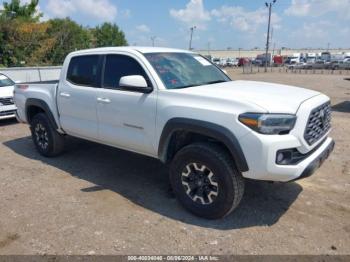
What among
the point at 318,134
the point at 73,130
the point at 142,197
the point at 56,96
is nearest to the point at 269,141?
the point at 318,134

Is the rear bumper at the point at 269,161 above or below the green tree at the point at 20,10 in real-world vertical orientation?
below

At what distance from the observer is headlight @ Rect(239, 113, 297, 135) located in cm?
316

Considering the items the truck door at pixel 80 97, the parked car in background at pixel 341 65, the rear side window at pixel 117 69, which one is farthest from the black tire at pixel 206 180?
the parked car in background at pixel 341 65

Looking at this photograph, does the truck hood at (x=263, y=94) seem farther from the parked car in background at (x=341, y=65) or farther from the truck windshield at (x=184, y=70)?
the parked car in background at (x=341, y=65)

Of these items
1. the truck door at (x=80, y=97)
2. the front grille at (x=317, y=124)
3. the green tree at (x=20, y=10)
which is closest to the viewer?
the front grille at (x=317, y=124)

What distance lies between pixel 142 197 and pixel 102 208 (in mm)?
553

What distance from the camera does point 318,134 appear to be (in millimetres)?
3676

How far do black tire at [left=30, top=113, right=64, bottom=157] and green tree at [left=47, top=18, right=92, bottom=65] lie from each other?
92.9 ft

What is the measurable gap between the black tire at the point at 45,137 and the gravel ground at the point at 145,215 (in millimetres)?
336

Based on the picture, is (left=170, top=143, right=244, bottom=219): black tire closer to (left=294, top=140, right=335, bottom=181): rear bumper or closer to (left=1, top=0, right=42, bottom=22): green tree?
(left=294, top=140, right=335, bottom=181): rear bumper

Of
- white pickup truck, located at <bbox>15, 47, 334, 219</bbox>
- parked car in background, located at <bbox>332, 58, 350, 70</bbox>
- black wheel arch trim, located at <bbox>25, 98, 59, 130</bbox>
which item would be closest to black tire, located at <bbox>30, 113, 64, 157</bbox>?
black wheel arch trim, located at <bbox>25, 98, 59, 130</bbox>

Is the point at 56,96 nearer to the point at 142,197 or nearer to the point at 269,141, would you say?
the point at 142,197

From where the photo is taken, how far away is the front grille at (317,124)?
3416 mm

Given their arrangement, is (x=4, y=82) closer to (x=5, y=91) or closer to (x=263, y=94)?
(x=5, y=91)
